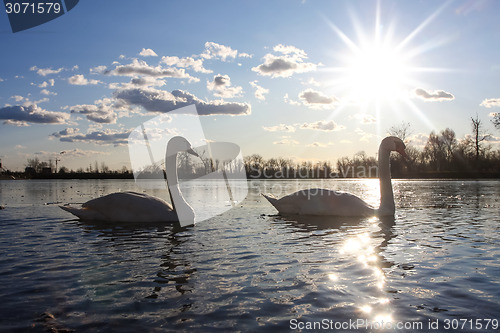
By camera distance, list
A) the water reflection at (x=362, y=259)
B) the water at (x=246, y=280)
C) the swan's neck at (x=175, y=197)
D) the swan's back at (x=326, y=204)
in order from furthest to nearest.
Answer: the swan's back at (x=326, y=204), the swan's neck at (x=175, y=197), the water reflection at (x=362, y=259), the water at (x=246, y=280)

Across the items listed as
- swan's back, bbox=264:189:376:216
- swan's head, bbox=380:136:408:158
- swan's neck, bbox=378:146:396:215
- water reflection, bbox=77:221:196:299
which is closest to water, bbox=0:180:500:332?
water reflection, bbox=77:221:196:299

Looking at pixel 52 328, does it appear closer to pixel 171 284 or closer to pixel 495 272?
pixel 171 284

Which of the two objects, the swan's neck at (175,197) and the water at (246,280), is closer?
the water at (246,280)

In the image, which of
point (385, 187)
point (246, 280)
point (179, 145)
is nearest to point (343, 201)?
point (385, 187)

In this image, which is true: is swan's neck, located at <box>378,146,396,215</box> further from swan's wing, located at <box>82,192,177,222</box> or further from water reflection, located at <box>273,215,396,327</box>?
swan's wing, located at <box>82,192,177,222</box>

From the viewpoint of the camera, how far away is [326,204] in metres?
11.0

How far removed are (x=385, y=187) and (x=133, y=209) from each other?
751 cm

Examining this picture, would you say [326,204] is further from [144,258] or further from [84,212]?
[84,212]

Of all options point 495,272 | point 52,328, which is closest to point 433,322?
point 495,272

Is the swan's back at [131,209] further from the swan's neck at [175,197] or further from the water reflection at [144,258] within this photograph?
the water reflection at [144,258]

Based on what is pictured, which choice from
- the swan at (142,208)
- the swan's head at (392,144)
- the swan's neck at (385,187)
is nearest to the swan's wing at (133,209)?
the swan at (142,208)

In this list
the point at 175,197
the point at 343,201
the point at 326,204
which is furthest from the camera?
the point at 326,204

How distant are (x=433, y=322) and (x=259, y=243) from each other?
4.02m

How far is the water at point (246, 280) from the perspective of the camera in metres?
3.52
